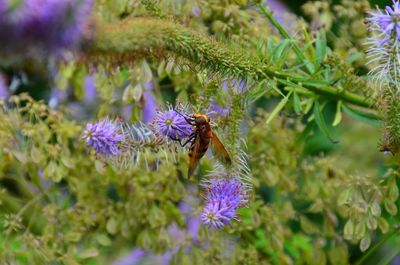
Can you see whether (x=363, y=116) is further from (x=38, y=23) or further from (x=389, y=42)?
(x=38, y=23)

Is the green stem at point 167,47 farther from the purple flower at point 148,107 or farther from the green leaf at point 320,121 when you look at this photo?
the purple flower at point 148,107

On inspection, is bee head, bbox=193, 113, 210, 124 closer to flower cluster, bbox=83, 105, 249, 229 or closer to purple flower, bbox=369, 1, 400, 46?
flower cluster, bbox=83, 105, 249, 229

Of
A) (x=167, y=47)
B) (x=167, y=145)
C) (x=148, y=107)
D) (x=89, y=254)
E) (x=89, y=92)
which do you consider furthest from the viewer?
(x=89, y=92)

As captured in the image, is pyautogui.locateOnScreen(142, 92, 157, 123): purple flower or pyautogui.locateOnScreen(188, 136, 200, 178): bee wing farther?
pyautogui.locateOnScreen(142, 92, 157, 123): purple flower

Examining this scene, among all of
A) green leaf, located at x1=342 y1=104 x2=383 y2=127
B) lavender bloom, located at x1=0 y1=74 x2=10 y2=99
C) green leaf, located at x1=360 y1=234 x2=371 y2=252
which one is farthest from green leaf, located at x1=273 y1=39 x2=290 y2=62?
lavender bloom, located at x1=0 y1=74 x2=10 y2=99

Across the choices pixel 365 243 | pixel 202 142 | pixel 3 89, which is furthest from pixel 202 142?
pixel 3 89

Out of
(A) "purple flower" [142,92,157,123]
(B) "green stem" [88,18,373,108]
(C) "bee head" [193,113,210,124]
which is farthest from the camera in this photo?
(A) "purple flower" [142,92,157,123]
